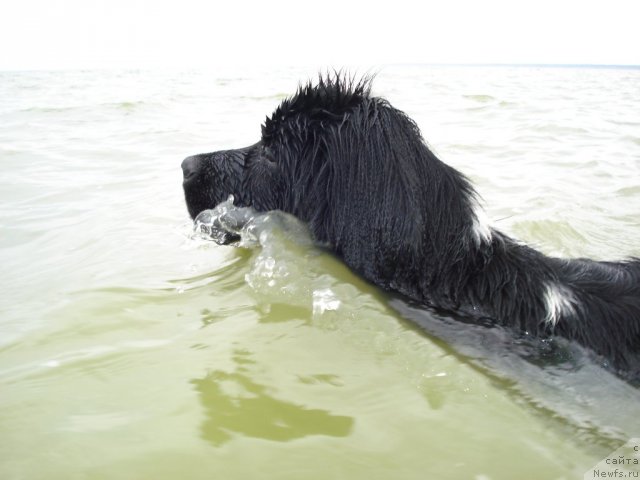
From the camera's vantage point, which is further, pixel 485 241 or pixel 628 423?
pixel 485 241

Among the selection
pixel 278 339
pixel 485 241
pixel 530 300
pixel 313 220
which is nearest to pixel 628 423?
pixel 530 300

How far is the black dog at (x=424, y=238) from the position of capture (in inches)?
94.3

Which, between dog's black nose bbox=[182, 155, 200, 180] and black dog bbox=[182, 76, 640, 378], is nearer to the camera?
black dog bbox=[182, 76, 640, 378]

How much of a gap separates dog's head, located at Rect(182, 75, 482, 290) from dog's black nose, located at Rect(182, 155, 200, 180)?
0.26 metres

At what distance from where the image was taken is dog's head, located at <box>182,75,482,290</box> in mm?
2570

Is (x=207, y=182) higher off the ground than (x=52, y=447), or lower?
higher

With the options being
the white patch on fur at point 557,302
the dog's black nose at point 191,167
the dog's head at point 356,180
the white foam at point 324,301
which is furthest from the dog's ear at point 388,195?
the dog's black nose at point 191,167

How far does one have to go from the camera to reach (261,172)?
10.7 ft

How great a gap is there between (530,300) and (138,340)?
1925 millimetres

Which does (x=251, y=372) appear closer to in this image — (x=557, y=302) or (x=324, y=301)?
(x=324, y=301)

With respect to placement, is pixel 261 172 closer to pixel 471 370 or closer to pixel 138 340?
pixel 138 340

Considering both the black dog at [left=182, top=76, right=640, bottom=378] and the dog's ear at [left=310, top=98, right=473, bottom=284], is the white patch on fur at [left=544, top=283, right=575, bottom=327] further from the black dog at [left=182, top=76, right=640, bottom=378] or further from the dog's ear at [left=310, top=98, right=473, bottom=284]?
the dog's ear at [left=310, top=98, right=473, bottom=284]

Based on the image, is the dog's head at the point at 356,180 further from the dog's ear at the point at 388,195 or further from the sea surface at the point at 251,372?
the sea surface at the point at 251,372

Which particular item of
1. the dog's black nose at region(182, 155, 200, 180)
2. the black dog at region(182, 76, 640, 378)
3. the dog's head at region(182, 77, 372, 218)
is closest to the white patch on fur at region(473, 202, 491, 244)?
the black dog at region(182, 76, 640, 378)
